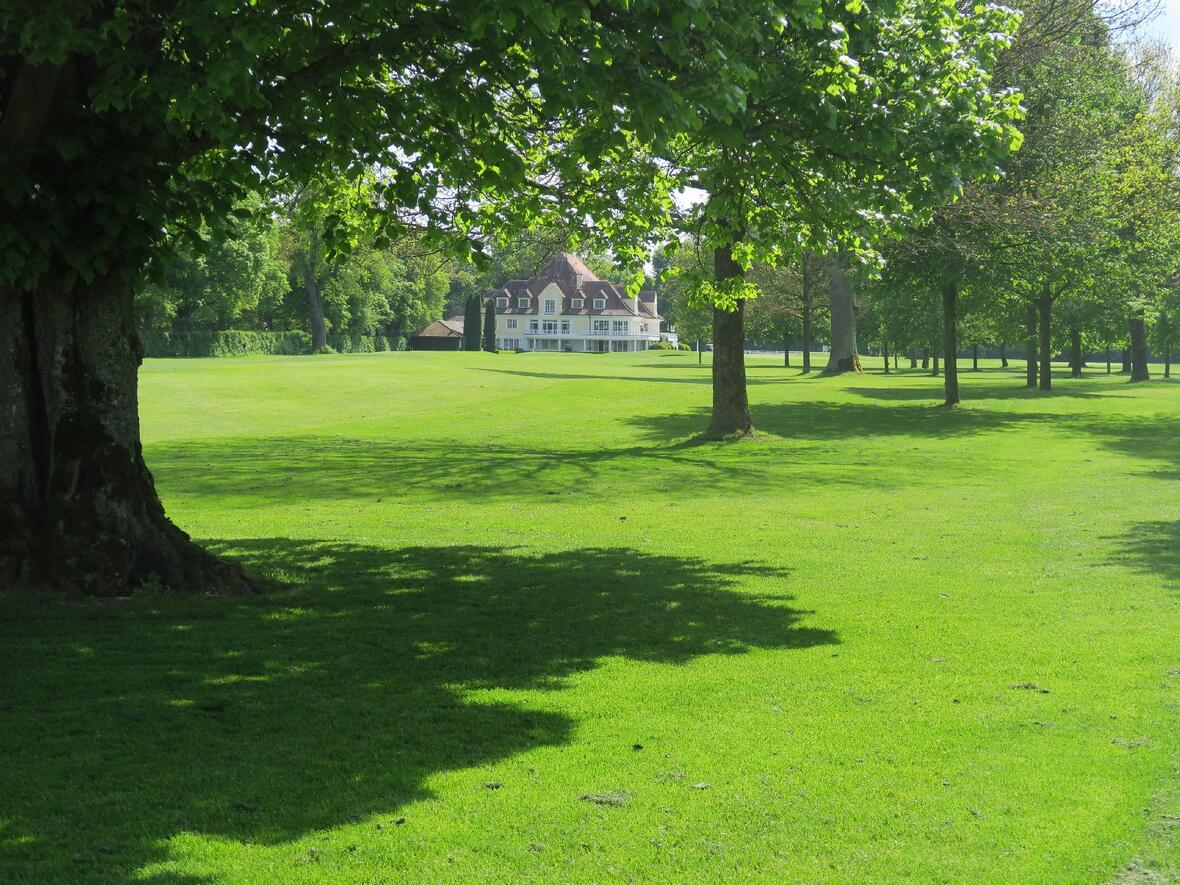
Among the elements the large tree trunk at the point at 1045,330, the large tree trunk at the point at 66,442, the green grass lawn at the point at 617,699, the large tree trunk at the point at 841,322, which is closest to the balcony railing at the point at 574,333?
the large tree trunk at the point at 841,322

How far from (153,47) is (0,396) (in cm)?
343

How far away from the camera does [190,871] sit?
16.9ft

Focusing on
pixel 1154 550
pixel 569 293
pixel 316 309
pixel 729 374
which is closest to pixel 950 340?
pixel 729 374

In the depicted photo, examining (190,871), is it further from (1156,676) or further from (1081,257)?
(1081,257)

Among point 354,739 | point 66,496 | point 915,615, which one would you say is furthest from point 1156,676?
point 66,496

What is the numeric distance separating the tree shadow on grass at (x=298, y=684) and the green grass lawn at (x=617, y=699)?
0.04 meters

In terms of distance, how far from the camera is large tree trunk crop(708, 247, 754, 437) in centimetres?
3117

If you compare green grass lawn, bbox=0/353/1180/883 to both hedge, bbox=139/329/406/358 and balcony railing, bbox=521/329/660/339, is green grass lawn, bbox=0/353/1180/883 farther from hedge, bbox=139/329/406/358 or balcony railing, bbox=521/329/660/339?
balcony railing, bbox=521/329/660/339

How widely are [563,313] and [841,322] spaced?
8862cm

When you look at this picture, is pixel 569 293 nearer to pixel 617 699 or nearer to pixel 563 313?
pixel 563 313

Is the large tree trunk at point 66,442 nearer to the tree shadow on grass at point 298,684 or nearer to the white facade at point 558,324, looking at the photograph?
the tree shadow on grass at point 298,684

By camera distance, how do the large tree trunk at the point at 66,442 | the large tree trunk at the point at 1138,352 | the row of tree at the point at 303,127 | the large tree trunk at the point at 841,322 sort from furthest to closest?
the large tree trunk at the point at 1138,352
the large tree trunk at the point at 841,322
the large tree trunk at the point at 66,442
the row of tree at the point at 303,127

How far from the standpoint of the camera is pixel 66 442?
10914 mm

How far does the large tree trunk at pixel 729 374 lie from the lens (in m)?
31.2
